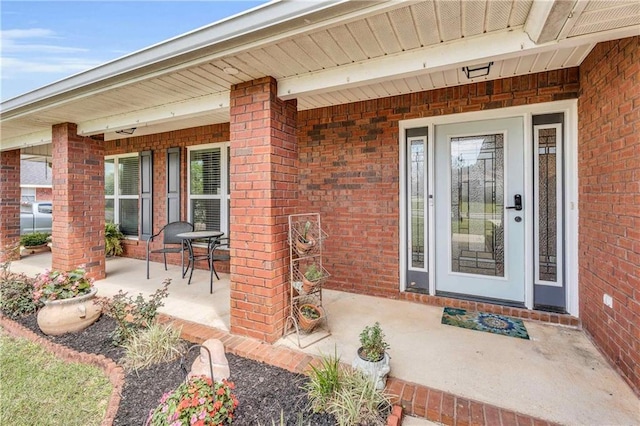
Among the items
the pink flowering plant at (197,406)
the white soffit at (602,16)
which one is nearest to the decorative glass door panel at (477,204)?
the white soffit at (602,16)

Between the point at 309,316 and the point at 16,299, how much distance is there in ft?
11.2

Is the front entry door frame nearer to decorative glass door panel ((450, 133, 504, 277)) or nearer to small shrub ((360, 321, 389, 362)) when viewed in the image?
decorative glass door panel ((450, 133, 504, 277))

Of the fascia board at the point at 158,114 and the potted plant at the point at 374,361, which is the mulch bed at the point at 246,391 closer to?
the potted plant at the point at 374,361

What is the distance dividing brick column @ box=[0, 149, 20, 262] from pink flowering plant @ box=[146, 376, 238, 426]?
21.9ft

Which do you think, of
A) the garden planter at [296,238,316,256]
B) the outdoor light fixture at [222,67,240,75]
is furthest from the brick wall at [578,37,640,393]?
the outdoor light fixture at [222,67,240,75]

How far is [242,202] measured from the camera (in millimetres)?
2623

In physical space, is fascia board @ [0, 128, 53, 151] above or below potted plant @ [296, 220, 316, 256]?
above

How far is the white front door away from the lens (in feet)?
10.0

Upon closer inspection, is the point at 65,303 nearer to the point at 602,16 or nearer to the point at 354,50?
the point at 354,50

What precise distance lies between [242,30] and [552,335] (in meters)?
3.42

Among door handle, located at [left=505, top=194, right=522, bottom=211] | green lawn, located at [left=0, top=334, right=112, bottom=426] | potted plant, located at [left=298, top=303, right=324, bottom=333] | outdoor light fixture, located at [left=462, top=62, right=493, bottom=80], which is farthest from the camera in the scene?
door handle, located at [left=505, top=194, right=522, bottom=211]

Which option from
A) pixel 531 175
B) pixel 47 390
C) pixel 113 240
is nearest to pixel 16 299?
pixel 47 390

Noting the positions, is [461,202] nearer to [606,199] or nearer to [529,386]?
[606,199]

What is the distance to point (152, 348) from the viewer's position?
2.28 metres
